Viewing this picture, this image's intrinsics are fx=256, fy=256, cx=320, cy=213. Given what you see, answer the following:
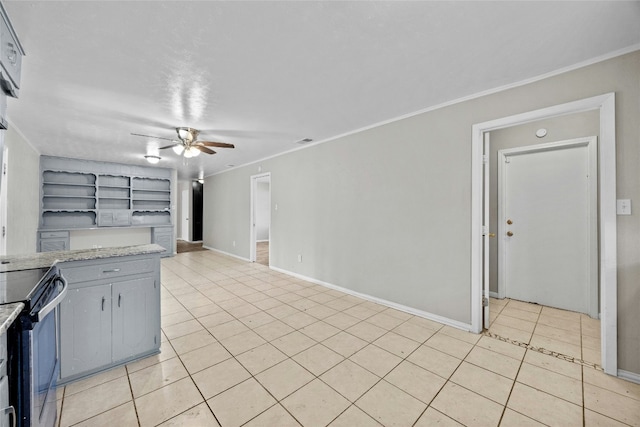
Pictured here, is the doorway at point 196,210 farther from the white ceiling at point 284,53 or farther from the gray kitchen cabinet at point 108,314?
the gray kitchen cabinet at point 108,314

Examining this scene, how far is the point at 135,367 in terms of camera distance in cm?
207

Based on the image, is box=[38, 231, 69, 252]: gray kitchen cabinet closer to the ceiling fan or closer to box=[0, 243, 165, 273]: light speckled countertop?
the ceiling fan

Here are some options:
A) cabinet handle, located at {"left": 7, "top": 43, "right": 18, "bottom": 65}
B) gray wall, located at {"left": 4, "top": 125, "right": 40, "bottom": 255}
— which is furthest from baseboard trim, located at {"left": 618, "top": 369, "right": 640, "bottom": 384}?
gray wall, located at {"left": 4, "top": 125, "right": 40, "bottom": 255}

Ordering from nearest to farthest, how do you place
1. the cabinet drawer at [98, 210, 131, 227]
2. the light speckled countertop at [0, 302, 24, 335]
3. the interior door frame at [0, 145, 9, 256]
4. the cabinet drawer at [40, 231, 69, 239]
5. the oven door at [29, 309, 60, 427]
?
1. the light speckled countertop at [0, 302, 24, 335]
2. the oven door at [29, 309, 60, 427]
3. the interior door frame at [0, 145, 9, 256]
4. the cabinet drawer at [40, 231, 69, 239]
5. the cabinet drawer at [98, 210, 131, 227]

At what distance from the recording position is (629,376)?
188 centimetres

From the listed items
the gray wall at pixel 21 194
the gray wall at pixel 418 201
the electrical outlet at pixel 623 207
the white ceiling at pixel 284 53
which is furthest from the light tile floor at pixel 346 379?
the gray wall at pixel 21 194

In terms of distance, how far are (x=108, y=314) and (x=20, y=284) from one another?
2.75ft

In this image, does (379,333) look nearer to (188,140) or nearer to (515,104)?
(515,104)

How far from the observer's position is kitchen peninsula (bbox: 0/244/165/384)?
1829 mm

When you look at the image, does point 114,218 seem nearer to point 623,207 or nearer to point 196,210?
point 196,210

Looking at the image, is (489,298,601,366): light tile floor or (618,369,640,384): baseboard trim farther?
(489,298,601,366): light tile floor

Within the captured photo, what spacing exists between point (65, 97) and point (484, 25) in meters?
3.79

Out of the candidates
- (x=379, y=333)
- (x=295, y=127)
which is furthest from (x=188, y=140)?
(x=379, y=333)

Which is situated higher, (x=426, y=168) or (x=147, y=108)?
(x=147, y=108)
